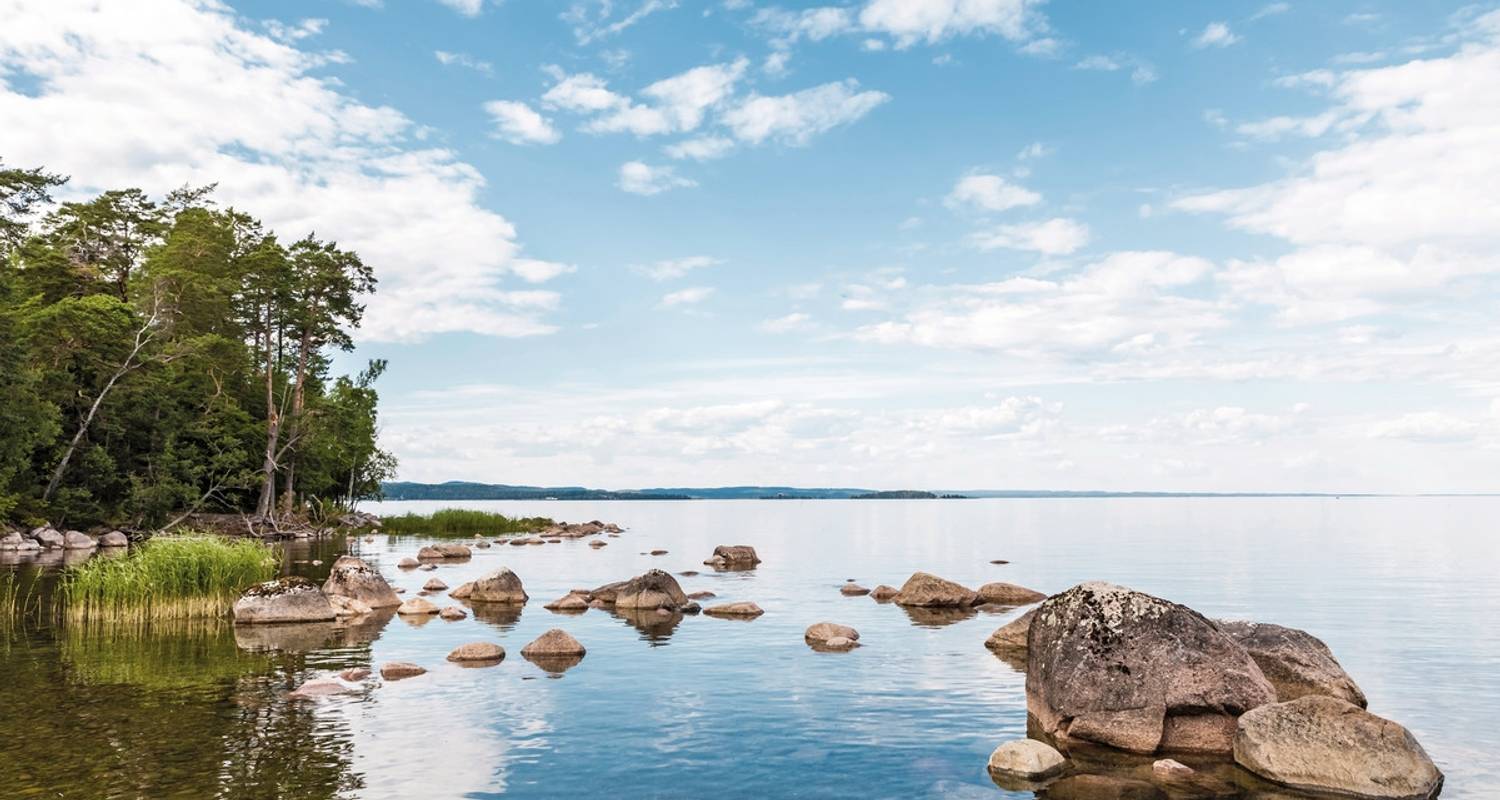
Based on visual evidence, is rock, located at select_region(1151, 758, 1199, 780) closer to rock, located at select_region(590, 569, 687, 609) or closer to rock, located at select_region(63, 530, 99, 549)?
rock, located at select_region(590, 569, 687, 609)

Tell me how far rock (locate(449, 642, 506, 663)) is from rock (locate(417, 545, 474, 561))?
116ft

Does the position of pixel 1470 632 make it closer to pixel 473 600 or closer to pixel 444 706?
pixel 444 706

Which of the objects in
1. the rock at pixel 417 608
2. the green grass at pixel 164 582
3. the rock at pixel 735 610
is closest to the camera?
the green grass at pixel 164 582

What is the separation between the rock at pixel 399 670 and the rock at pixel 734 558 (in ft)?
121

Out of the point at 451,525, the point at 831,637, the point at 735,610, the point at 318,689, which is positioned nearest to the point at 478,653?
the point at 318,689

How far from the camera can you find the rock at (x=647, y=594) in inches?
1420

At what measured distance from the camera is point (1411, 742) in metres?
14.6

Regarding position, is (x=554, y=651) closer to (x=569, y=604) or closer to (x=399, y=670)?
(x=399, y=670)

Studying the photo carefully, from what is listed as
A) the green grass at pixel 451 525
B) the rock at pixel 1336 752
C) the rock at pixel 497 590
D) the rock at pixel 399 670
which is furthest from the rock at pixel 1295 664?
the green grass at pixel 451 525

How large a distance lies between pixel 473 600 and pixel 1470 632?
36015mm

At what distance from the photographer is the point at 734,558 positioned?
200 feet

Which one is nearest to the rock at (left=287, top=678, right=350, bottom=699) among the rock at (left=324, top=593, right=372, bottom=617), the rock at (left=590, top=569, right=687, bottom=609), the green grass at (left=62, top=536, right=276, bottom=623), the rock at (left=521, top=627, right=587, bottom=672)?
the rock at (left=521, top=627, right=587, bottom=672)

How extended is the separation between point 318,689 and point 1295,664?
20826mm

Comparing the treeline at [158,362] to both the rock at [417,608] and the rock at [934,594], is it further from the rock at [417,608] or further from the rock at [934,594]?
the rock at [934,594]
